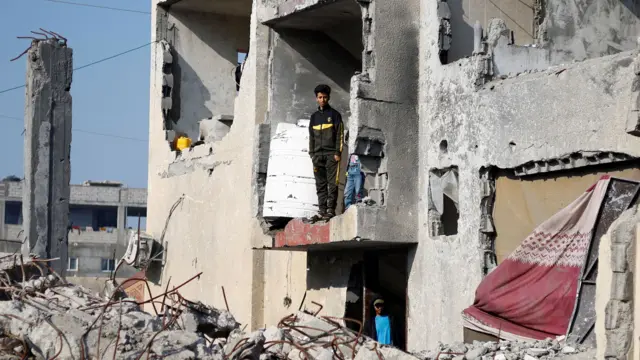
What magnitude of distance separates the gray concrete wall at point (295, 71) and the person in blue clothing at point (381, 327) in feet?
9.82

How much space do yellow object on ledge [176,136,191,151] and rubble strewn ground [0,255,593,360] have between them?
27.9 ft

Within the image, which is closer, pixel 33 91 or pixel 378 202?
pixel 378 202

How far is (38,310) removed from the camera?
994 cm

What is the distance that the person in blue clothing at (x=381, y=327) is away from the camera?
14.4m

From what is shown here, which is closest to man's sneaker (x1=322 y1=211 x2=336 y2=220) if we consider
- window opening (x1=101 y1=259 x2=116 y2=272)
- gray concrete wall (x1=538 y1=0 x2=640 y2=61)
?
gray concrete wall (x1=538 y1=0 x2=640 y2=61)

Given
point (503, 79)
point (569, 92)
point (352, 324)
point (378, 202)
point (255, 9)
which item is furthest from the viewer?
point (255, 9)

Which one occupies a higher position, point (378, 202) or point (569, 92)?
point (569, 92)

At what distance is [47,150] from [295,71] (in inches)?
134

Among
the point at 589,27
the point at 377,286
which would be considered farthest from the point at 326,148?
the point at 589,27

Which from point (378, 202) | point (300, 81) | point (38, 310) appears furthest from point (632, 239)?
point (300, 81)

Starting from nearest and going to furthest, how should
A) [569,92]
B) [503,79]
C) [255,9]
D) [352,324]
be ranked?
1. [569,92]
2. [503,79]
3. [352,324]
4. [255,9]

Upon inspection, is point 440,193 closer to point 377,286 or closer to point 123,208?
point 377,286

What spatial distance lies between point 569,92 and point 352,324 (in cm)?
465

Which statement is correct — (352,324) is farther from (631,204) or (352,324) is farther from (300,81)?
(631,204)
